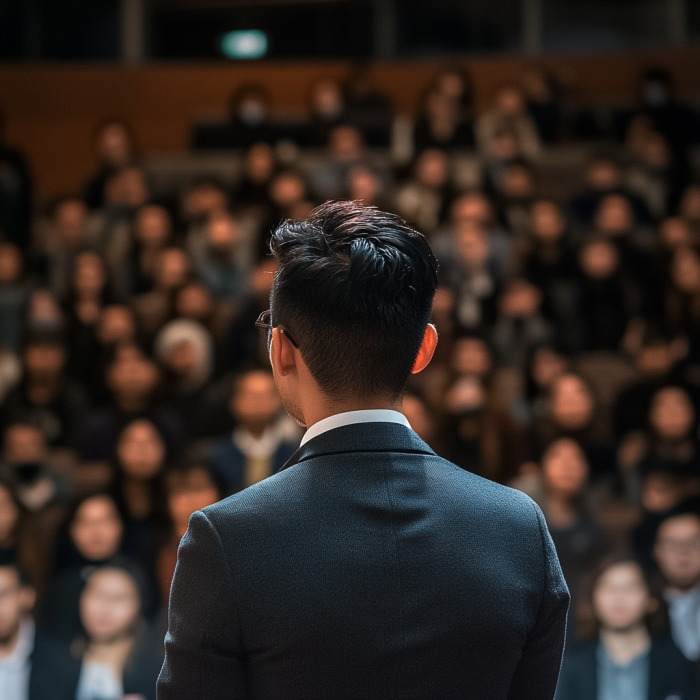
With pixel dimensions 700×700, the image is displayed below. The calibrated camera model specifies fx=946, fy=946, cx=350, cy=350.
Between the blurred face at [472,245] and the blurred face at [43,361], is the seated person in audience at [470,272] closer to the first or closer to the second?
the blurred face at [472,245]

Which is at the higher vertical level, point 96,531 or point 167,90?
point 167,90

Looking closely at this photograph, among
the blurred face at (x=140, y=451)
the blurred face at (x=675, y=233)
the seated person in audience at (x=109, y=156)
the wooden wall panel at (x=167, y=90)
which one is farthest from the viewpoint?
the wooden wall panel at (x=167, y=90)

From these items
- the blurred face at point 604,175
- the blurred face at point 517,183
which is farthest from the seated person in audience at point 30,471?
the blurred face at point 604,175

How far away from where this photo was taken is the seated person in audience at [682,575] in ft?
A: 9.08

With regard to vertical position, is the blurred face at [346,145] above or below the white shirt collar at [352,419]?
above

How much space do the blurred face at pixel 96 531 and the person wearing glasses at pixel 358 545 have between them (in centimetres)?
231

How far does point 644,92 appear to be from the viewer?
607cm

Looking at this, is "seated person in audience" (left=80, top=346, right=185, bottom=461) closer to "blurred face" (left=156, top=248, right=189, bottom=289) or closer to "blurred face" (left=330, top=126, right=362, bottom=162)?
"blurred face" (left=156, top=248, right=189, bottom=289)

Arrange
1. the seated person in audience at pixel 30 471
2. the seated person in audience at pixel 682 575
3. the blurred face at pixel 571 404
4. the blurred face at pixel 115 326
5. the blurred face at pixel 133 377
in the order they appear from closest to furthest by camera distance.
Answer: the seated person in audience at pixel 682 575 < the seated person in audience at pixel 30 471 < the blurred face at pixel 571 404 < the blurred face at pixel 133 377 < the blurred face at pixel 115 326

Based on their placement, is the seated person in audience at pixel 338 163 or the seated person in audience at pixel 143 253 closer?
the seated person in audience at pixel 143 253

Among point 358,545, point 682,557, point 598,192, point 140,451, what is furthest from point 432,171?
point 358,545

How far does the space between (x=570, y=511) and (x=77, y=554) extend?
1580 mm

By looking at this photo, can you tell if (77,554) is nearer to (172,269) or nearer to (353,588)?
(172,269)

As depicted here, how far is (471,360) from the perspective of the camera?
3619 millimetres
